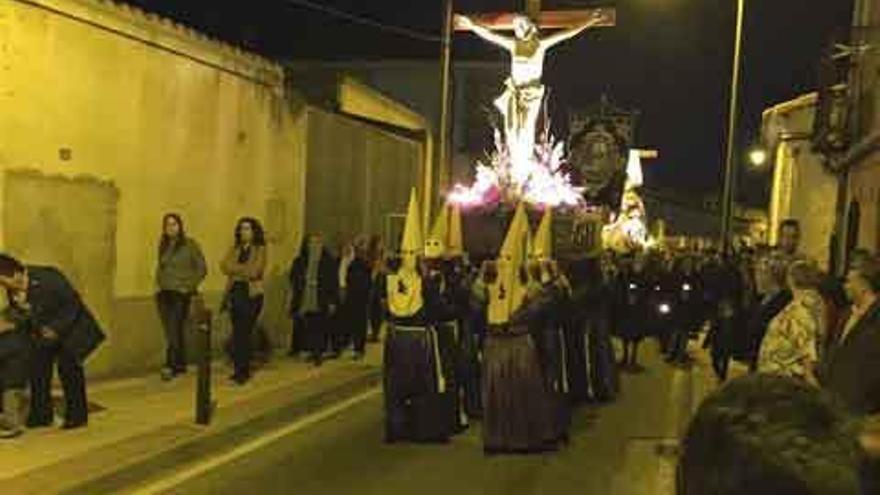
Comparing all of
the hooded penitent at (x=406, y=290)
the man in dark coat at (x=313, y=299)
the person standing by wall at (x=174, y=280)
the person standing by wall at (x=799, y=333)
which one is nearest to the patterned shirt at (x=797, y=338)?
the person standing by wall at (x=799, y=333)

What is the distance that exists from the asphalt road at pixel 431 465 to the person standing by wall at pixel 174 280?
78.6 inches

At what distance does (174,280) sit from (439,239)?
9.89ft

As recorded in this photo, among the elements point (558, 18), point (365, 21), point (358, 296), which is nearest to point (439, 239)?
point (358, 296)

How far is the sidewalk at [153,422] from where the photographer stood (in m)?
7.93

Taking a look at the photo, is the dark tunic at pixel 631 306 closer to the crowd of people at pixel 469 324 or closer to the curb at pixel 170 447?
the crowd of people at pixel 469 324

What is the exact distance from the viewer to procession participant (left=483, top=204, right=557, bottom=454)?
1013 cm

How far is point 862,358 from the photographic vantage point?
572 centimetres

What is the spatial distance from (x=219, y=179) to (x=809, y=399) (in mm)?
13263

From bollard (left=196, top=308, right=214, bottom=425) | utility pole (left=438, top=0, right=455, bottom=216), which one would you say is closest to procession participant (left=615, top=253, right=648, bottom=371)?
utility pole (left=438, top=0, right=455, bottom=216)

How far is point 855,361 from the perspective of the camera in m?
5.74

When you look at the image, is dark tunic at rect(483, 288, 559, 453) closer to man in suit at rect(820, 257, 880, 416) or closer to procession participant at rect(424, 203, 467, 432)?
procession participant at rect(424, 203, 467, 432)

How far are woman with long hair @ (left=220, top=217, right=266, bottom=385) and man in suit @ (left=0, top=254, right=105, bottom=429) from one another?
131 inches

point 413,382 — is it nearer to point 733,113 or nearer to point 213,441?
point 213,441

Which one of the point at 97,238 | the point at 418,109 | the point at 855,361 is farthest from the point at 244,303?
the point at 418,109
